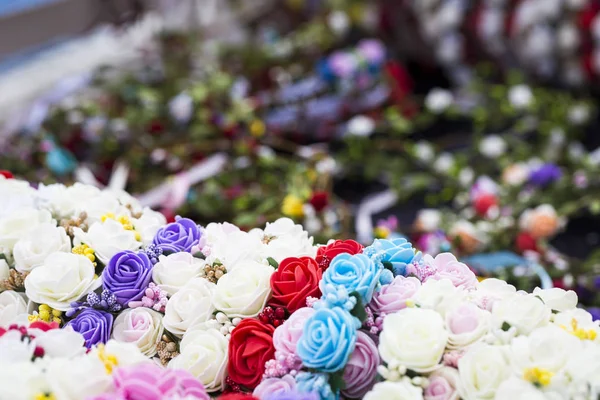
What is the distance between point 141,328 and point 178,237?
141mm

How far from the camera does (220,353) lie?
0.65m

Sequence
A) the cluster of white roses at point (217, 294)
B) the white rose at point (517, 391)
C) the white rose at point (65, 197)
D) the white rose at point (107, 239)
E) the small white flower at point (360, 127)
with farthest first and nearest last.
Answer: the small white flower at point (360, 127) < the white rose at point (65, 197) < the white rose at point (107, 239) < the cluster of white roses at point (217, 294) < the white rose at point (517, 391)

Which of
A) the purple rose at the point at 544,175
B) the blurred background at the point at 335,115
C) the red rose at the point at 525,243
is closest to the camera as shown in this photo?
the red rose at the point at 525,243

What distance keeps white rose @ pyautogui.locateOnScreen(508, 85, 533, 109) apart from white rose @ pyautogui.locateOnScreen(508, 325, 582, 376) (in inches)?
68.8

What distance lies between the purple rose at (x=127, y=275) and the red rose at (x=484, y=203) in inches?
45.5

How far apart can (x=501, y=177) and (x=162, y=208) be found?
3.36ft

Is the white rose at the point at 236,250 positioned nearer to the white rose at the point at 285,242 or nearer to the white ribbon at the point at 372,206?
the white rose at the point at 285,242

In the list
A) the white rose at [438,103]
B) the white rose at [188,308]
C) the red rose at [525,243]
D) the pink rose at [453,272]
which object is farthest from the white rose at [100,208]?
the white rose at [438,103]

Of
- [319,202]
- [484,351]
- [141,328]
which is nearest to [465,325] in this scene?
[484,351]

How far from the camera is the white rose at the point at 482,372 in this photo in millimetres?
572

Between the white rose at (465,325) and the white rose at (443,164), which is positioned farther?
the white rose at (443,164)

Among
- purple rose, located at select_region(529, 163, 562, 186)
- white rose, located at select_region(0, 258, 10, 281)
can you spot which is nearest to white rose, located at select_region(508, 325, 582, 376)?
white rose, located at select_region(0, 258, 10, 281)

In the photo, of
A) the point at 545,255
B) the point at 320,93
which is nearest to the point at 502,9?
the point at 320,93

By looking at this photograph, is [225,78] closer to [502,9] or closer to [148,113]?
[148,113]
